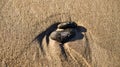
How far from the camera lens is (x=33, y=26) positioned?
151 inches

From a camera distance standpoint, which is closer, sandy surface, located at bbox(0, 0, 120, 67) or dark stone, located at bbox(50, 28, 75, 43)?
sandy surface, located at bbox(0, 0, 120, 67)

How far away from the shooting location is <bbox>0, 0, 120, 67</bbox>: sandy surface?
11.8ft

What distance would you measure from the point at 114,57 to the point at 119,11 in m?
0.74

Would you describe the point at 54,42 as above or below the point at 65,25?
below

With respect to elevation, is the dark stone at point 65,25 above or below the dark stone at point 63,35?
above

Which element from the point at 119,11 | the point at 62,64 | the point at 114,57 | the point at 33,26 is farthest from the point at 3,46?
the point at 119,11

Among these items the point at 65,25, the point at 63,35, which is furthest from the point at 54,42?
the point at 65,25

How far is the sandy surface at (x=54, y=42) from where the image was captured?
11.8 ft

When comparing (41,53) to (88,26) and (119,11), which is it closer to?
(88,26)

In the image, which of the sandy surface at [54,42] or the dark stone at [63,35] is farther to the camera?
the dark stone at [63,35]

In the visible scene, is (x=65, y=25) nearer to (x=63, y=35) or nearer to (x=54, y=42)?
(x=63, y=35)

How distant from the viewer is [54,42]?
3.72 metres

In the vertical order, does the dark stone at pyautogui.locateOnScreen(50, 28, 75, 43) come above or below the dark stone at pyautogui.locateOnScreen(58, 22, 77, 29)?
below

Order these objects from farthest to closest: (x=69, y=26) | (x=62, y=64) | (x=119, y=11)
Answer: (x=119, y=11), (x=69, y=26), (x=62, y=64)
